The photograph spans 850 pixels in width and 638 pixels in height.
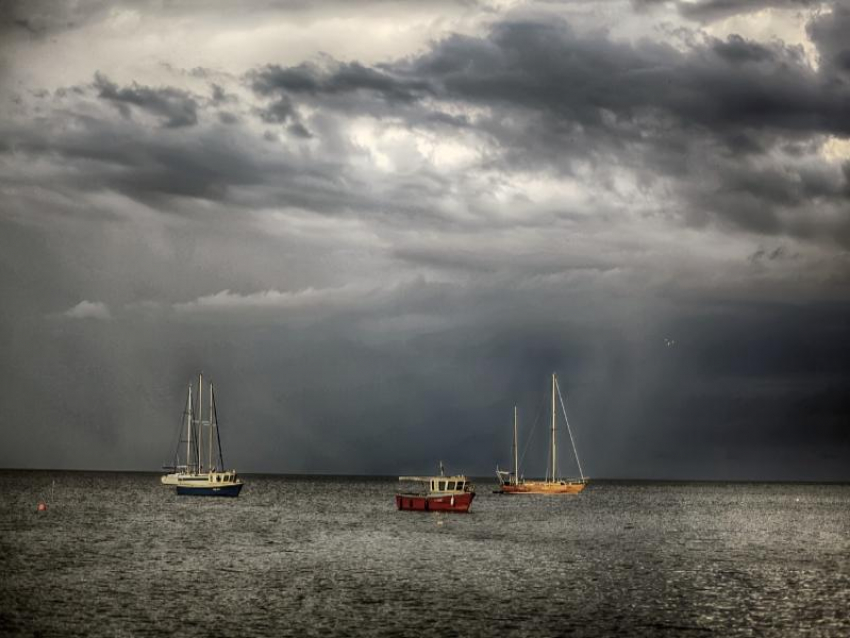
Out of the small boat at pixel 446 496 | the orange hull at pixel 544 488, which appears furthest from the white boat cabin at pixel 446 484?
the orange hull at pixel 544 488

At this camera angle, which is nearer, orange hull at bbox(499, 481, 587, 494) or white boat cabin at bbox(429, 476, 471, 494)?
white boat cabin at bbox(429, 476, 471, 494)

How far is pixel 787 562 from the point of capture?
3120 inches

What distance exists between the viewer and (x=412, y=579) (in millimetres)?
63969

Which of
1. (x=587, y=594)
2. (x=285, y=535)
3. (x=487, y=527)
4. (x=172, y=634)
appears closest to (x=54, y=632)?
(x=172, y=634)

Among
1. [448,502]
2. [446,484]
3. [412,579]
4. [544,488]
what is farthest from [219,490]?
[412,579]

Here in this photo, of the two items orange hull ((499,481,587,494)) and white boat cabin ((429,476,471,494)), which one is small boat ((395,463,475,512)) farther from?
orange hull ((499,481,587,494))

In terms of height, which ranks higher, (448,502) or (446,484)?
(446,484)

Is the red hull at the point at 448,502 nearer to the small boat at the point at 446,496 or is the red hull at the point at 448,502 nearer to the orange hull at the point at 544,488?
the small boat at the point at 446,496

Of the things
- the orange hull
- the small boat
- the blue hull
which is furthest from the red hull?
the orange hull

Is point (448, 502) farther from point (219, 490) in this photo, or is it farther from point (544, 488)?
point (544, 488)

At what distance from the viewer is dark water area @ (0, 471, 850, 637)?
156 ft

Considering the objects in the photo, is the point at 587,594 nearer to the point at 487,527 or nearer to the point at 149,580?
the point at 149,580

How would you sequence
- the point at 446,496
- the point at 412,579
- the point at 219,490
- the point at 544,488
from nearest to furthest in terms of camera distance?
1. the point at 412,579
2. the point at 446,496
3. the point at 219,490
4. the point at 544,488

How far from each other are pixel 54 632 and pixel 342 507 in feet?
407
